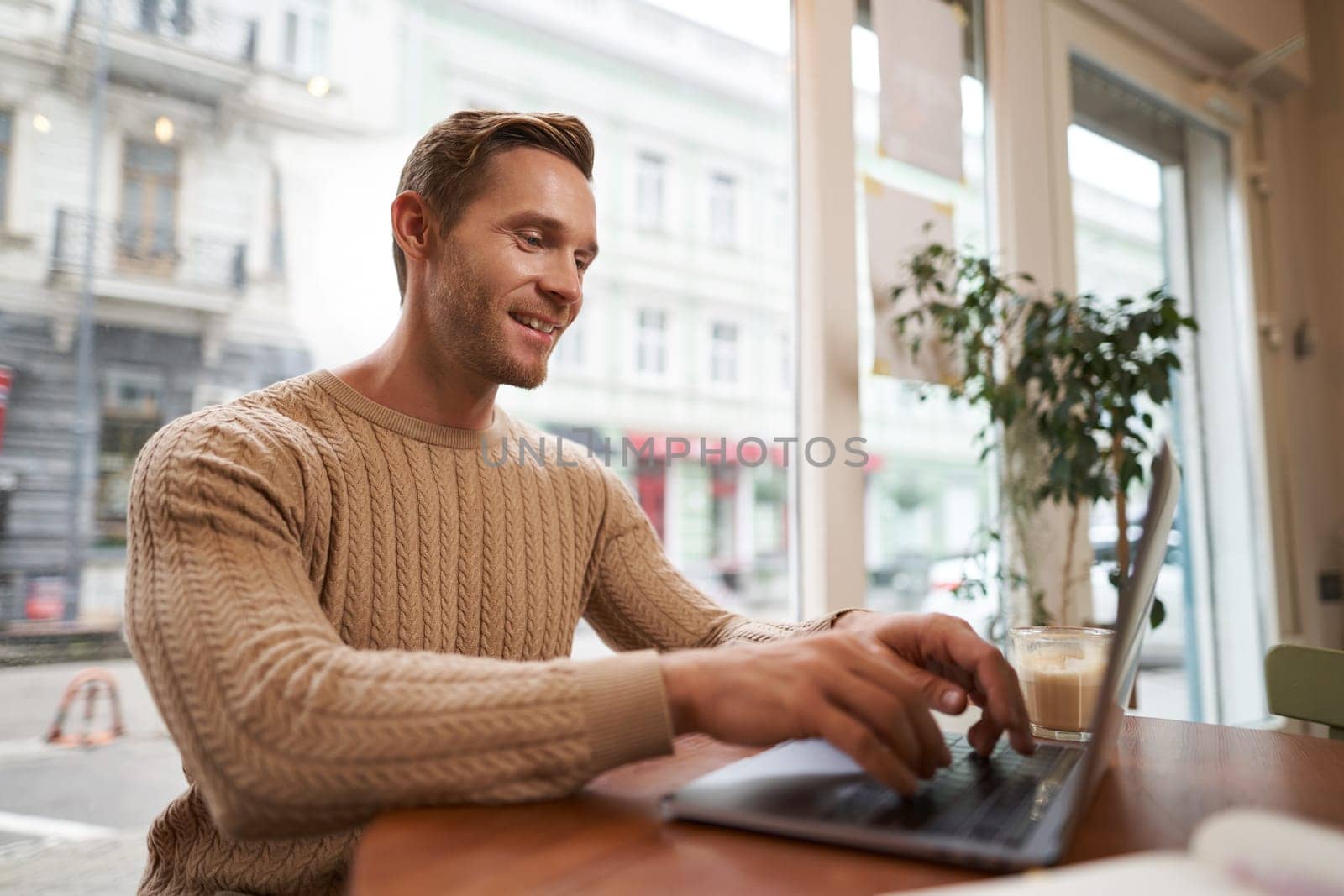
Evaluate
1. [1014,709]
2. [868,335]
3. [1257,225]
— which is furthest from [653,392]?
[1257,225]

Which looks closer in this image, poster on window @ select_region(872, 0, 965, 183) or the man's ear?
the man's ear

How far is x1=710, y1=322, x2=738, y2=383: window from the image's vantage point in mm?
2486

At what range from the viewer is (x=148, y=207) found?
4.68ft

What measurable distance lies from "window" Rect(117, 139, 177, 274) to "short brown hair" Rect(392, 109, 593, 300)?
0.58 meters

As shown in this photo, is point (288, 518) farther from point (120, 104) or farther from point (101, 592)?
point (120, 104)

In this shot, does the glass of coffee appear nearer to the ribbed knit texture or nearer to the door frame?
the ribbed knit texture

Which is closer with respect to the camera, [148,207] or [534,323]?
[534,323]

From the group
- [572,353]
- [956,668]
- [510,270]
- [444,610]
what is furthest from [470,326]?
[572,353]

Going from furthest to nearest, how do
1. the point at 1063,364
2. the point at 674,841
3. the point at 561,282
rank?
the point at 1063,364, the point at 561,282, the point at 674,841

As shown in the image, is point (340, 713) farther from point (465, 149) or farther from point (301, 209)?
point (301, 209)

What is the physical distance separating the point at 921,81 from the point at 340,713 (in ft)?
7.06

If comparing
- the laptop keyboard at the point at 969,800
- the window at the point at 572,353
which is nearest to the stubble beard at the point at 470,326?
the laptop keyboard at the point at 969,800

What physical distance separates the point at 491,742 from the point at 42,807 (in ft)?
3.78

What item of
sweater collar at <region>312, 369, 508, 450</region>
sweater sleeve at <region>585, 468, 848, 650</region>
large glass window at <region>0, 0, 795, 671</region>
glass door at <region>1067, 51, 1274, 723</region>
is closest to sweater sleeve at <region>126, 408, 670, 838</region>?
sweater collar at <region>312, 369, 508, 450</region>
